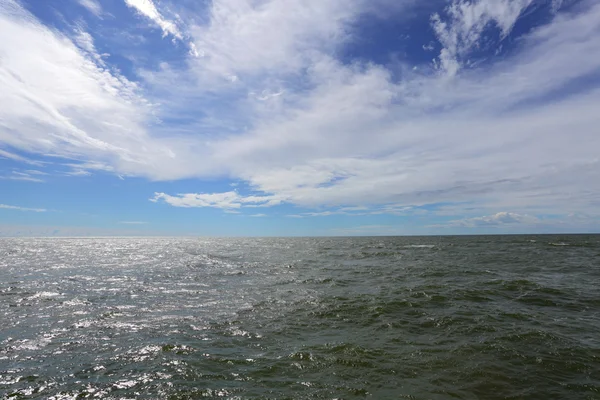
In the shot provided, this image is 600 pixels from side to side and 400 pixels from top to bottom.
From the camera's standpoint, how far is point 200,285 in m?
23.9

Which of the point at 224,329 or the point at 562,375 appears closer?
the point at 562,375

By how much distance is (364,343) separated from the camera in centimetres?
1127

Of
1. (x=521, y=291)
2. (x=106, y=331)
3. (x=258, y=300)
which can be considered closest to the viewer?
(x=106, y=331)

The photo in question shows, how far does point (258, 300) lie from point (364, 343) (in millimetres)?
8816

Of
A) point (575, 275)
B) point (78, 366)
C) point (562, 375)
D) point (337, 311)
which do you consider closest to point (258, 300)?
point (337, 311)

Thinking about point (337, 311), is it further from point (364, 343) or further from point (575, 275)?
point (575, 275)

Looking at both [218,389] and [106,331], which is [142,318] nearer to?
[106,331]

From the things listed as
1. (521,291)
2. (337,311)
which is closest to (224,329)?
(337,311)

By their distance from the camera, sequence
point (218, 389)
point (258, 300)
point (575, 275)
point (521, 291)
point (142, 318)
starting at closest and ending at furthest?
point (218, 389) → point (142, 318) → point (258, 300) → point (521, 291) → point (575, 275)

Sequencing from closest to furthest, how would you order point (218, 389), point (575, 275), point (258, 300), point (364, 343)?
point (218, 389), point (364, 343), point (258, 300), point (575, 275)

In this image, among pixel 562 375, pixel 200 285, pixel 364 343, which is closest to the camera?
pixel 562 375

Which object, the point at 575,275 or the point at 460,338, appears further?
the point at 575,275

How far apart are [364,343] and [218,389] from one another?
18.0ft

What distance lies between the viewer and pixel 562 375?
29.1ft
